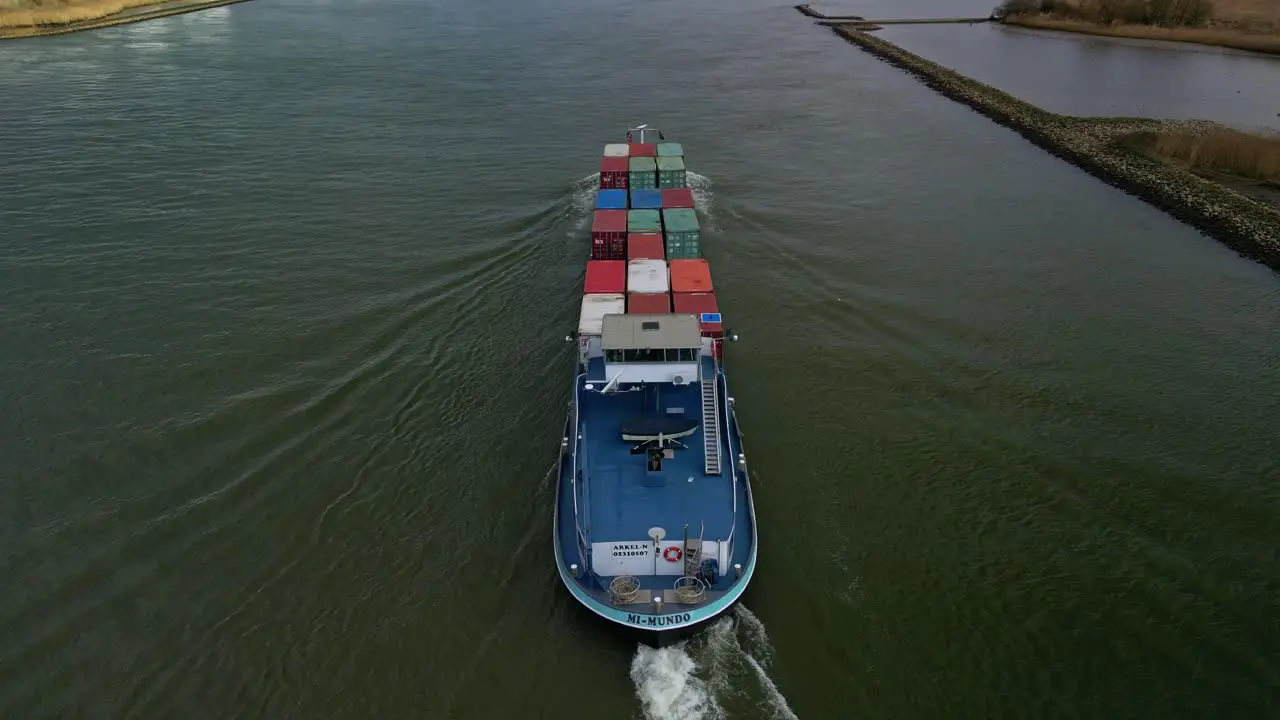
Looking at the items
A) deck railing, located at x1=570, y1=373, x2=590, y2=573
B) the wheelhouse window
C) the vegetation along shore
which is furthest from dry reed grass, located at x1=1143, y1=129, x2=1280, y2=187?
deck railing, located at x1=570, y1=373, x2=590, y2=573

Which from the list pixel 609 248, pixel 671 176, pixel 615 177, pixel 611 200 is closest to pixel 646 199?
pixel 611 200

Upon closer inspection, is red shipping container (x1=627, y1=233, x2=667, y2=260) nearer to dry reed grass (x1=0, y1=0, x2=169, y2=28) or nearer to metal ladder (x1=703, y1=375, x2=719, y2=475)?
metal ladder (x1=703, y1=375, x2=719, y2=475)

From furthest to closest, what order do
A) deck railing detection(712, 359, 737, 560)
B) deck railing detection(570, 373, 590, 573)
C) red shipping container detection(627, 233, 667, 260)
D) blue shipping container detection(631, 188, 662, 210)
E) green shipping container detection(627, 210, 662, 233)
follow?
1. blue shipping container detection(631, 188, 662, 210)
2. green shipping container detection(627, 210, 662, 233)
3. red shipping container detection(627, 233, 667, 260)
4. deck railing detection(712, 359, 737, 560)
5. deck railing detection(570, 373, 590, 573)

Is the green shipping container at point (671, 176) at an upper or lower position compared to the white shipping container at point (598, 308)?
upper

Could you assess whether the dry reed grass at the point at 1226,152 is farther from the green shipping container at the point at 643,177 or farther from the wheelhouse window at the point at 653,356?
the wheelhouse window at the point at 653,356

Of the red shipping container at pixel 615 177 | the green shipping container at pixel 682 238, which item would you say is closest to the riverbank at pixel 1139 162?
the green shipping container at pixel 682 238

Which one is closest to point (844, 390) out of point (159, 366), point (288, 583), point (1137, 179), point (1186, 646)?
point (1186, 646)
